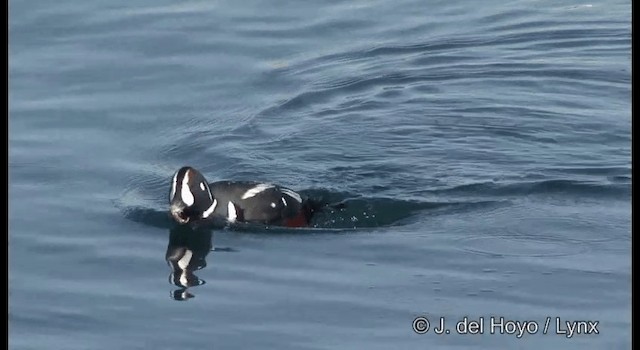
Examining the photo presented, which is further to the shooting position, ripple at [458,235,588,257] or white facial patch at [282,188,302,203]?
white facial patch at [282,188,302,203]

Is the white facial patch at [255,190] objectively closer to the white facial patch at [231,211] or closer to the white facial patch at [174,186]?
the white facial patch at [231,211]

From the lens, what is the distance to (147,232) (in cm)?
1491

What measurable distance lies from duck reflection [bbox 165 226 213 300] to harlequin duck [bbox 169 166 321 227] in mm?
137

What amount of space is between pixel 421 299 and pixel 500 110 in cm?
539

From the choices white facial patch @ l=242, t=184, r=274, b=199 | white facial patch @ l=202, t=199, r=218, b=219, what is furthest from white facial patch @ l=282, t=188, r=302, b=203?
white facial patch @ l=202, t=199, r=218, b=219

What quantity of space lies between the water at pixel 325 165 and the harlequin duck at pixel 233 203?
0.18 metres

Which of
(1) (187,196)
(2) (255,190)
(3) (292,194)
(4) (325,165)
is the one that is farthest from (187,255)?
(4) (325,165)

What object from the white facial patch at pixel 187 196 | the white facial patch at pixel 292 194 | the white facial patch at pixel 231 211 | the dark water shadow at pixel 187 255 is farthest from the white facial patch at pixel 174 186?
the white facial patch at pixel 292 194

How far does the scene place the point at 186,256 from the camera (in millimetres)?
14406

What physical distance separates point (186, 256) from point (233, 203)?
850 millimetres

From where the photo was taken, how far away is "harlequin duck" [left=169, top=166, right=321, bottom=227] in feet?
48.6

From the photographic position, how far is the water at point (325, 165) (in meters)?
12.5

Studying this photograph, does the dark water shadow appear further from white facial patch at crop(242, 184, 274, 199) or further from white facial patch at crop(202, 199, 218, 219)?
white facial patch at crop(242, 184, 274, 199)

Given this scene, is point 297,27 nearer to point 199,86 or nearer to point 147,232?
point 199,86
